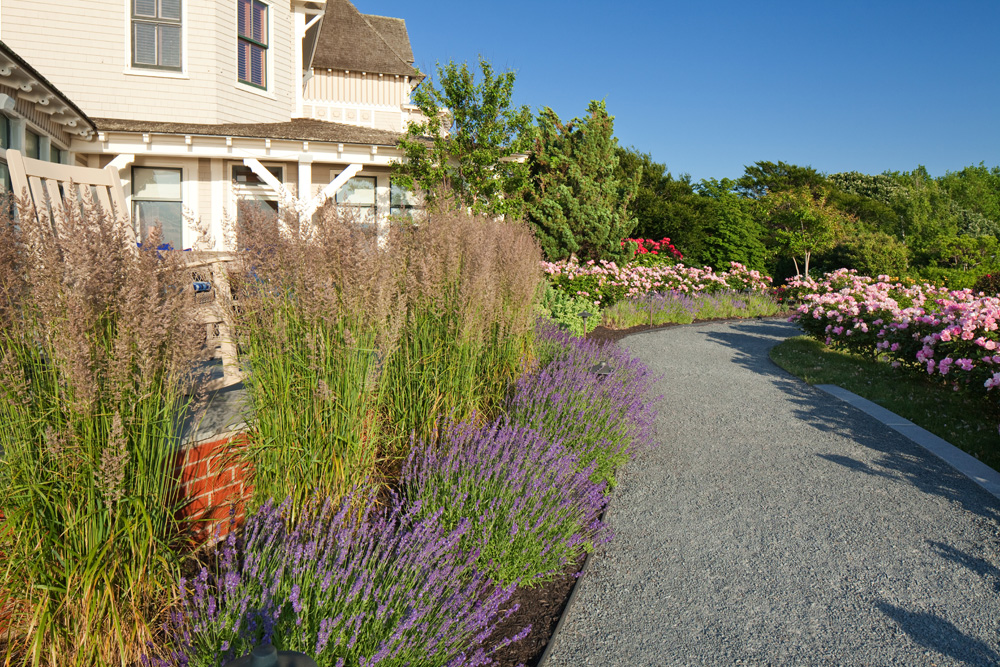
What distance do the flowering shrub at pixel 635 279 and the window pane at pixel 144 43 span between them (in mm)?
7873

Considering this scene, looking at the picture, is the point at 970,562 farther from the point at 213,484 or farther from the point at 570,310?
the point at 570,310

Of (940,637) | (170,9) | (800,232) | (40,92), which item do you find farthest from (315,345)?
(800,232)

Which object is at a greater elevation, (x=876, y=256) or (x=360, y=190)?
(x=360, y=190)

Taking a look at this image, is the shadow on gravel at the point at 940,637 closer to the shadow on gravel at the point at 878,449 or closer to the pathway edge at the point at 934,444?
the shadow on gravel at the point at 878,449

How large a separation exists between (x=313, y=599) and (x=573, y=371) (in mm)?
2926

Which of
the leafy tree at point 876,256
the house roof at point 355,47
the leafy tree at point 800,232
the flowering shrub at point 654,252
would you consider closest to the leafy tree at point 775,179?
the leafy tree at point 800,232

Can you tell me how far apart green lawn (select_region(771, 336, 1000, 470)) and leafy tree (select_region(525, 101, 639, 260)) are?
512cm

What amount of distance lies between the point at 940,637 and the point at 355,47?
1667cm

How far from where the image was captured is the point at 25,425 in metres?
1.74

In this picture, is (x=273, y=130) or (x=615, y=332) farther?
(x=273, y=130)

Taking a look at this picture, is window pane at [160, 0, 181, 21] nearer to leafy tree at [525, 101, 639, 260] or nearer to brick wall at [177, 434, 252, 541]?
leafy tree at [525, 101, 639, 260]

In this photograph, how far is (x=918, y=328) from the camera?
6762 millimetres

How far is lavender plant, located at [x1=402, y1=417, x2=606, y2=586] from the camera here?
2.73 m

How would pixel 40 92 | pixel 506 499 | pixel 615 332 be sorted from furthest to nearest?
1. pixel 615 332
2. pixel 40 92
3. pixel 506 499
